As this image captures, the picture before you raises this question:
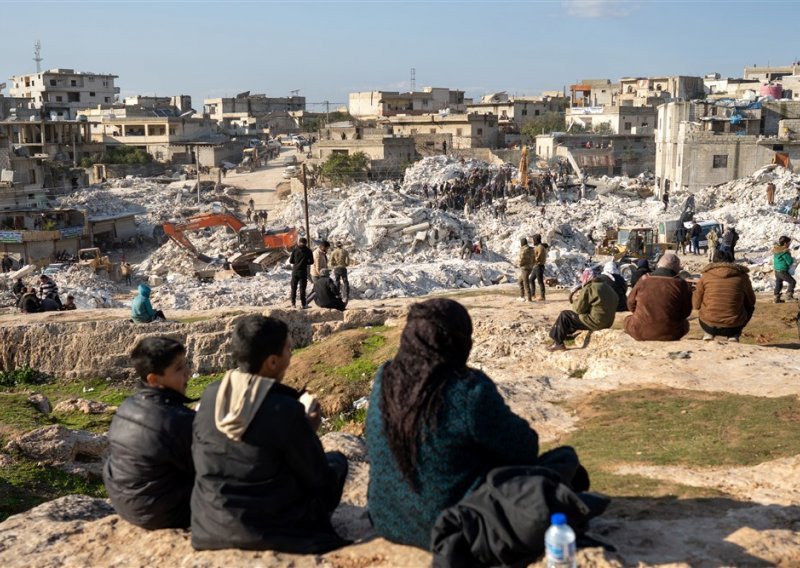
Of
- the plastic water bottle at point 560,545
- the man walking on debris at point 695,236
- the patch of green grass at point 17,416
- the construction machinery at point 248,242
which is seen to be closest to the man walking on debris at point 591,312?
the patch of green grass at point 17,416

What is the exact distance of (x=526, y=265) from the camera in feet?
46.8

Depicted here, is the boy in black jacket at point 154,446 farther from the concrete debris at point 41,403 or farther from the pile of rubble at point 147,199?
the pile of rubble at point 147,199

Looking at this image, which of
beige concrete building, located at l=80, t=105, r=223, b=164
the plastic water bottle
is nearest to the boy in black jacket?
the plastic water bottle

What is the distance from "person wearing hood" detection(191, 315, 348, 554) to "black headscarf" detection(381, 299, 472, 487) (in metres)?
0.47

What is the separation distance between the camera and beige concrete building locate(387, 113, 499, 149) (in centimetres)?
5491

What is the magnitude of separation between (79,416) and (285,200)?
3440 centimetres

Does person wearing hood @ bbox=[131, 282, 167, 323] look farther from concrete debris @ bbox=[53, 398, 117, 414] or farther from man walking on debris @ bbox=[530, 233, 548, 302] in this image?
man walking on debris @ bbox=[530, 233, 548, 302]

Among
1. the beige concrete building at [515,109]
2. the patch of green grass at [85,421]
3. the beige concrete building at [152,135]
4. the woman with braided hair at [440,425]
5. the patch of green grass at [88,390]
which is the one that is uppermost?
the beige concrete building at [515,109]

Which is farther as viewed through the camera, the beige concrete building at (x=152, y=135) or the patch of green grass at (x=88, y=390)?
the beige concrete building at (x=152, y=135)

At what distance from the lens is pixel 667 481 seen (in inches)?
192

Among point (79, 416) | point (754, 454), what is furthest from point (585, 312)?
point (79, 416)

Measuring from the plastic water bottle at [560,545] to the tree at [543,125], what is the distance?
5752cm

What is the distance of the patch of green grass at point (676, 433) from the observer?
5281 millimetres

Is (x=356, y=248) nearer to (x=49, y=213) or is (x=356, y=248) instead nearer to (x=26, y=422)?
(x=49, y=213)
